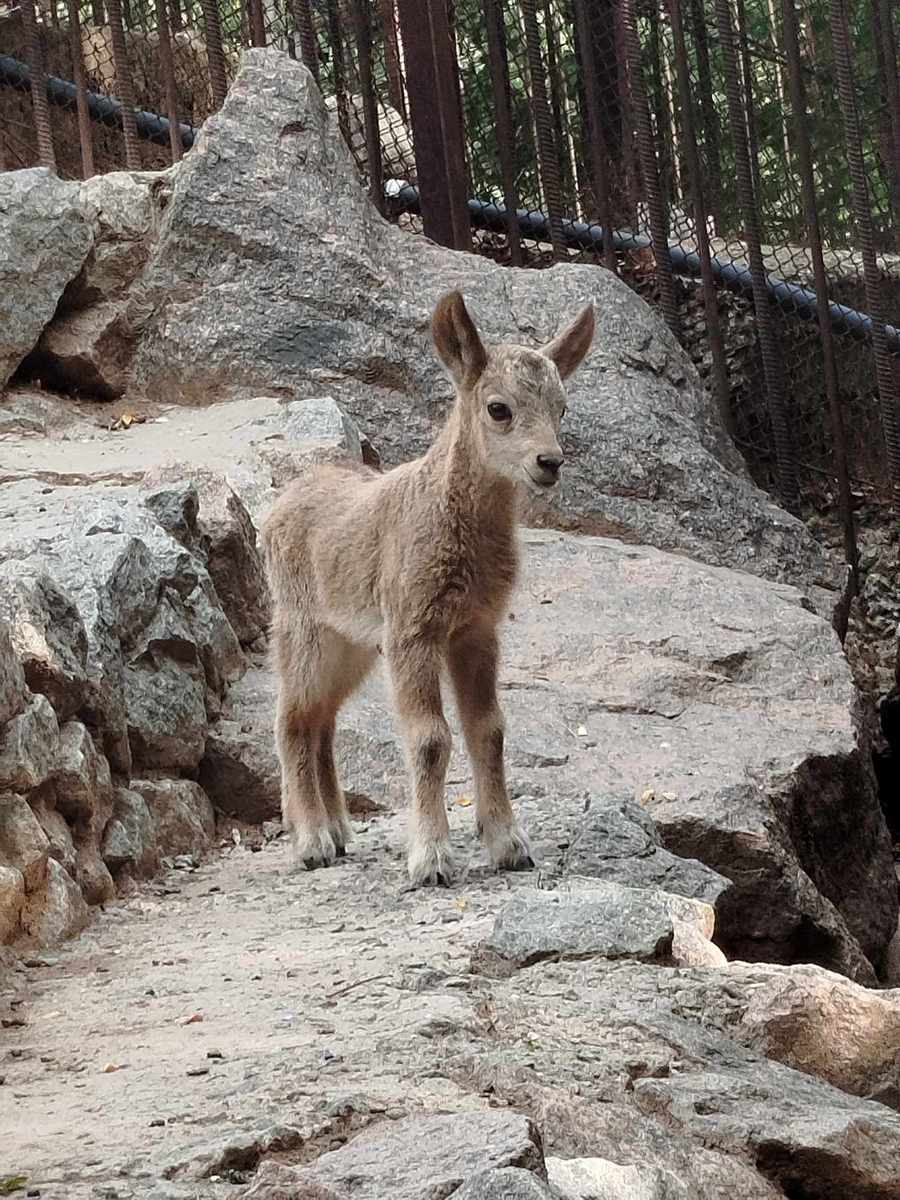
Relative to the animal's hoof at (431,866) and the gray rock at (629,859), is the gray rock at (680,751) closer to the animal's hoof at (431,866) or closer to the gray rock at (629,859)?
the gray rock at (629,859)

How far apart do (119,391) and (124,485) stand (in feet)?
6.95

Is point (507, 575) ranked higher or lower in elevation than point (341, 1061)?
higher

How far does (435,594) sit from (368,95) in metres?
7.01

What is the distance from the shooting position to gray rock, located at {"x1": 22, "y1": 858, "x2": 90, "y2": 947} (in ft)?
19.9

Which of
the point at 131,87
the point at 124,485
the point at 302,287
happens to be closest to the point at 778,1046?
the point at 124,485

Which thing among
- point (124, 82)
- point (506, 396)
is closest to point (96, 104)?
point (124, 82)

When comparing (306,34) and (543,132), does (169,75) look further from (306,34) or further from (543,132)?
(543,132)

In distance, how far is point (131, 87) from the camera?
1295 centimetres

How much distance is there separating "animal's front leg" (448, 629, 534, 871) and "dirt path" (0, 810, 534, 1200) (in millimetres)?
144

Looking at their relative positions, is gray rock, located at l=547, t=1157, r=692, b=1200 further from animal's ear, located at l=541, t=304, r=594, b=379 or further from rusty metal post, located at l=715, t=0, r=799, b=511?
rusty metal post, located at l=715, t=0, r=799, b=511

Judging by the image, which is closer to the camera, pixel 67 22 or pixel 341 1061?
pixel 341 1061

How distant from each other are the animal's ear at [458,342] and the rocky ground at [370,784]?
178 cm

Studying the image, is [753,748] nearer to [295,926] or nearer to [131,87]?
[295,926]

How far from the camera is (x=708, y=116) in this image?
13.1m
